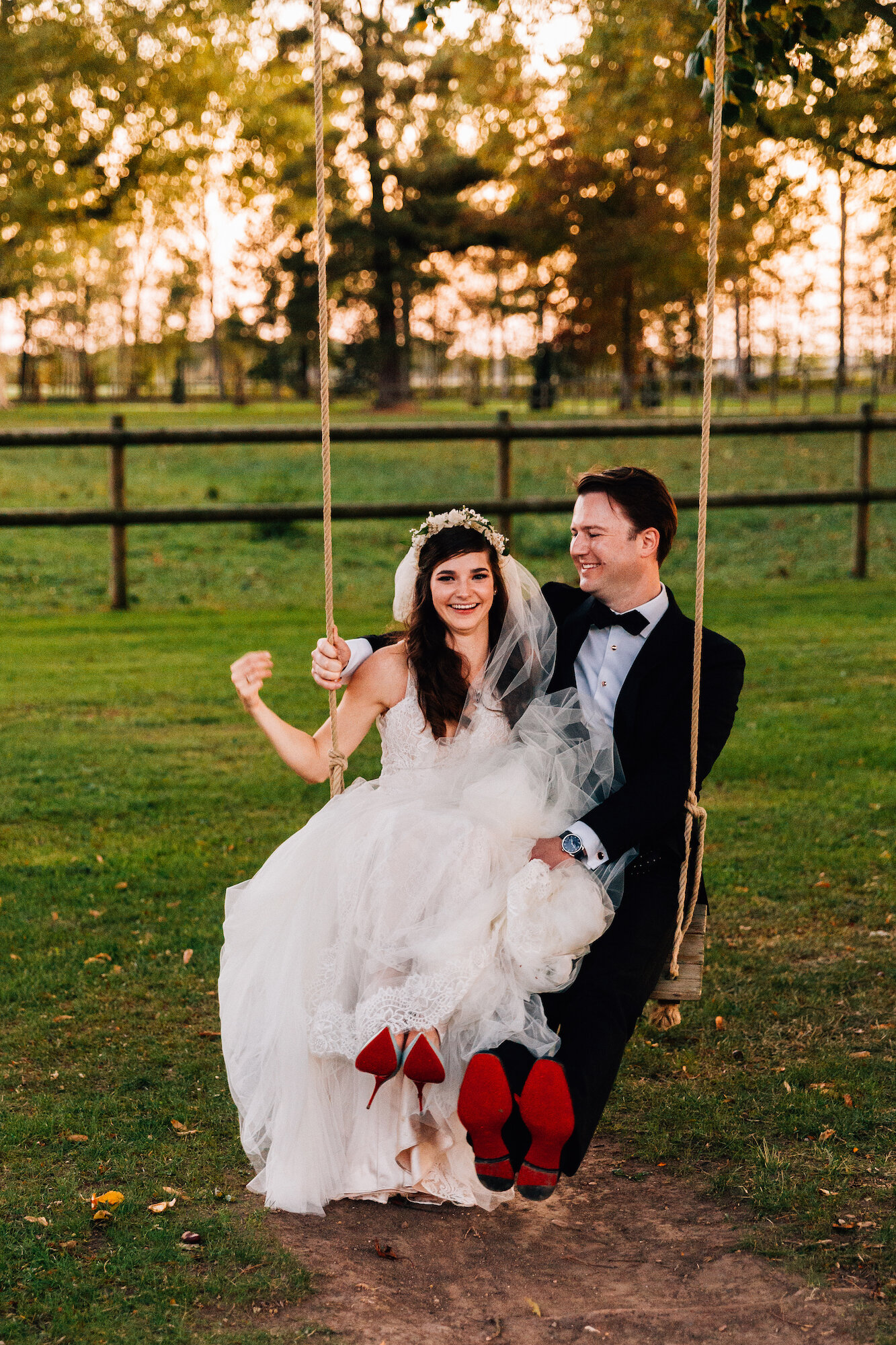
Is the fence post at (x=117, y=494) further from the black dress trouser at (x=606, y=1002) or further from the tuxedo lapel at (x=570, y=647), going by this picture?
the black dress trouser at (x=606, y=1002)

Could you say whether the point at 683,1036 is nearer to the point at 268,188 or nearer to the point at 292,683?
the point at 292,683

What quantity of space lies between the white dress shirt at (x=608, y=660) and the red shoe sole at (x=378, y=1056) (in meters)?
1.03

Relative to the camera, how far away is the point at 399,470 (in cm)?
1850

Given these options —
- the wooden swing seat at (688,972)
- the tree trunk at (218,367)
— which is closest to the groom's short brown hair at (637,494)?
the wooden swing seat at (688,972)

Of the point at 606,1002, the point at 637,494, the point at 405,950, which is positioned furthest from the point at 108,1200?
the point at 637,494

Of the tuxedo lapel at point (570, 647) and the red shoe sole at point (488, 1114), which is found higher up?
the tuxedo lapel at point (570, 647)

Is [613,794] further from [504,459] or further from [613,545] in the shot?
[504,459]

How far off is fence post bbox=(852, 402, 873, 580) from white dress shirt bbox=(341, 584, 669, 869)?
7.84 m

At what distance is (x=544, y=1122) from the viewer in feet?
7.95

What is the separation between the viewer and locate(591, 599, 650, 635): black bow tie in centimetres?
321

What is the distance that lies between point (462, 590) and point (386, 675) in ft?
0.96

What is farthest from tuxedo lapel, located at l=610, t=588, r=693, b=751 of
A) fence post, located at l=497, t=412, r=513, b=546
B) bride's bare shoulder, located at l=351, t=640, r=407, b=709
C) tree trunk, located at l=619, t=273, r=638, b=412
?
tree trunk, located at l=619, t=273, r=638, b=412

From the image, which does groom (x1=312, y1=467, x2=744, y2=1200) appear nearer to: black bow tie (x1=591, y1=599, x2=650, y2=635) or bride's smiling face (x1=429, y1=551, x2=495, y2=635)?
black bow tie (x1=591, y1=599, x2=650, y2=635)

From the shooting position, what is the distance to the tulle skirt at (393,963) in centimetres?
267
